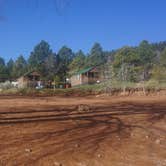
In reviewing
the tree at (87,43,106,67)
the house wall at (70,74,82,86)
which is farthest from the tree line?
the house wall at (70,74,82,86)

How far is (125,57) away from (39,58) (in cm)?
4412

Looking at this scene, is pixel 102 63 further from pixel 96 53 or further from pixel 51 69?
pixel 96 53

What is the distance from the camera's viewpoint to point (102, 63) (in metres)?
70.2

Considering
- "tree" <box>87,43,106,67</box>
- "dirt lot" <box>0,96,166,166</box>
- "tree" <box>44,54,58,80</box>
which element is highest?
"tree" <box>87,43,106,67</box>

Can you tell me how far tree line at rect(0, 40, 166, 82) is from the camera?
35.8 meters

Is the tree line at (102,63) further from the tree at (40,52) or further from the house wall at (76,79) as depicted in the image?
the house wall at (76,79)

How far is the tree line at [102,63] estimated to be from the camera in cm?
3575

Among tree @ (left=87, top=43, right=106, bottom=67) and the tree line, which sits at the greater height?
tree @ (left=87, top=43, right=106, bottom=67)

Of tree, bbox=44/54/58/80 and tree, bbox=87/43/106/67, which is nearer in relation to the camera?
tree, bbox=44/54/58/80

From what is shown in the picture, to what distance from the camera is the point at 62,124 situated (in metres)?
6.98

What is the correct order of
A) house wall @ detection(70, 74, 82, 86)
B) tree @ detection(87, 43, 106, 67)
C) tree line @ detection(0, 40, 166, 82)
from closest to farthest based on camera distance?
tree line @ detection(0, 40, 166, 82) < house wall @ detection(70, 74, 82, 86) < tree @ detection(87, 43, 106, 67)

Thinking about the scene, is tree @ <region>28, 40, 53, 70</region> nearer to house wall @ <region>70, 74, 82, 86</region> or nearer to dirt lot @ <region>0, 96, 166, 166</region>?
house wall @ <region>70, 74, 82, 86</region>

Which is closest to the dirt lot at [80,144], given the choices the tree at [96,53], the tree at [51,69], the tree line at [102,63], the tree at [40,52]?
the tree line at [102,63]

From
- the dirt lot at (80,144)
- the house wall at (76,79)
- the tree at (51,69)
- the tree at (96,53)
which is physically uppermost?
the tree at (96,53)
